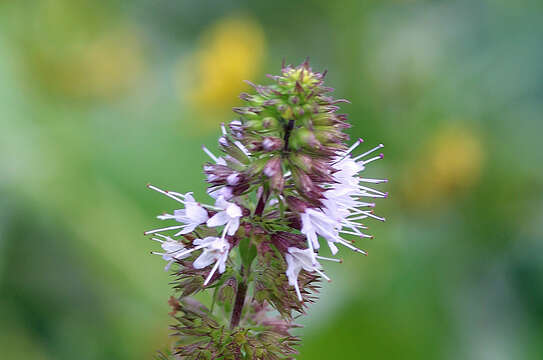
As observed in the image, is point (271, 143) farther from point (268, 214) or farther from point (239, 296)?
point (239, 296)

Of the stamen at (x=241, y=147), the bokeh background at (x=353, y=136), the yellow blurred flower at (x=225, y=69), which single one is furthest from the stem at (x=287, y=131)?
the yellow blurred flower at (x=225, y=69)
